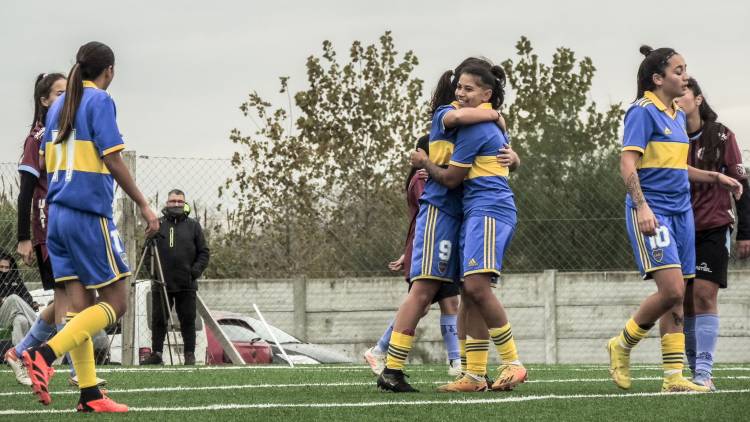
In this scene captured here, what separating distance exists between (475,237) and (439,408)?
4.26 ft

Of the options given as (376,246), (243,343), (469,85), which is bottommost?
(243,343)

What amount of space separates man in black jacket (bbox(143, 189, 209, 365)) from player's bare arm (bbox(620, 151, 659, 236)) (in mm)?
8499

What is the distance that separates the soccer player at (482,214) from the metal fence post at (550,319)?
8.70 metres

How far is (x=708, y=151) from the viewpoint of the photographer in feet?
28.3

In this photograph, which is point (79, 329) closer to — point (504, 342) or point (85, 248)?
point (85, 248)

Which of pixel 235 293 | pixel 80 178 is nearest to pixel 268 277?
pixel 235 293

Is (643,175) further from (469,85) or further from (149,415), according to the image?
(149,415)

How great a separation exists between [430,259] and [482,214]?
0.44 metres

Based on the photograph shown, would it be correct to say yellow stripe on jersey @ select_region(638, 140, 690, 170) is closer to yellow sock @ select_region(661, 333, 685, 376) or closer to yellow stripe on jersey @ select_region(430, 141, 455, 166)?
yellow sock @ select_region(661, 333, 685, 376)

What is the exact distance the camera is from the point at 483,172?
7.42m

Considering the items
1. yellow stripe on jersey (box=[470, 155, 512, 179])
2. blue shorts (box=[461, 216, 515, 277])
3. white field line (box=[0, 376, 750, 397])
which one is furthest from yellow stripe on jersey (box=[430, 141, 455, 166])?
white field line (box=[0, 376, 750, 397])

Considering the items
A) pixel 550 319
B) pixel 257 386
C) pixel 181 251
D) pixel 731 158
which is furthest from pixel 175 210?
pixel 731 158

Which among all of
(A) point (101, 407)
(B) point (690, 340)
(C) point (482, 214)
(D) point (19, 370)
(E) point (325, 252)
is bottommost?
(D) point (19, 370)

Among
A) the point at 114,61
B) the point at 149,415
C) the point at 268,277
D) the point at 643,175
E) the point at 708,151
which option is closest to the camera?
the point at 149,415
